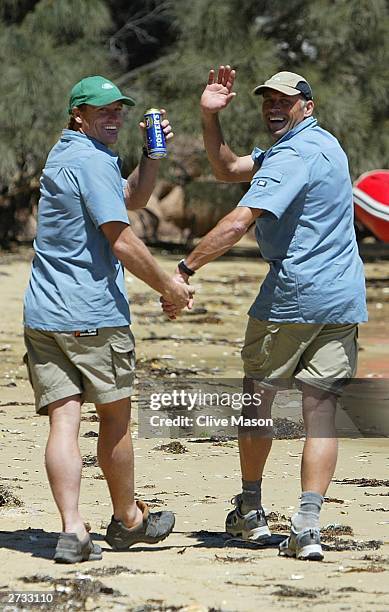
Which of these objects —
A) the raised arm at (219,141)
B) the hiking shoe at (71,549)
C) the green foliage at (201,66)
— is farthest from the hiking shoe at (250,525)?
the green foliage at (201,66)

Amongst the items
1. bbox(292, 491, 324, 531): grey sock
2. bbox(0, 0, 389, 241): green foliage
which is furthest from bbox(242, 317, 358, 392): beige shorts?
bbox(0, 0, 389, 241): green foliage

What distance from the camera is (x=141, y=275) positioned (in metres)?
5.41

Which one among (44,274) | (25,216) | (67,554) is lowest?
(25,216)

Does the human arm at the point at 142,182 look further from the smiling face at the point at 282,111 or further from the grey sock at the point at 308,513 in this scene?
the grey sock at the point at 308,513

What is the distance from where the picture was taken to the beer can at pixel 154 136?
573cm

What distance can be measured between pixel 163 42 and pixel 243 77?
126 inches

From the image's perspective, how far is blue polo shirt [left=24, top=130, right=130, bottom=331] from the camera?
5.30 meters

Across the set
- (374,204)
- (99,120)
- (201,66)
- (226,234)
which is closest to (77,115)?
(99,120)

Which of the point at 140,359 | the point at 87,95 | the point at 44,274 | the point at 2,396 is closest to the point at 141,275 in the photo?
the point at 44,274

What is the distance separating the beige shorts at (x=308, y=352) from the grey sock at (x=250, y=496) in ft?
1.58

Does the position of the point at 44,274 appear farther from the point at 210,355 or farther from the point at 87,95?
the point at 210,355

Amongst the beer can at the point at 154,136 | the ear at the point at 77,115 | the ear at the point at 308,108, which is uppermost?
the ear at the point at 308,108

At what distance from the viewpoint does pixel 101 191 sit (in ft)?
17.3

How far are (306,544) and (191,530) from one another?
768 mm
